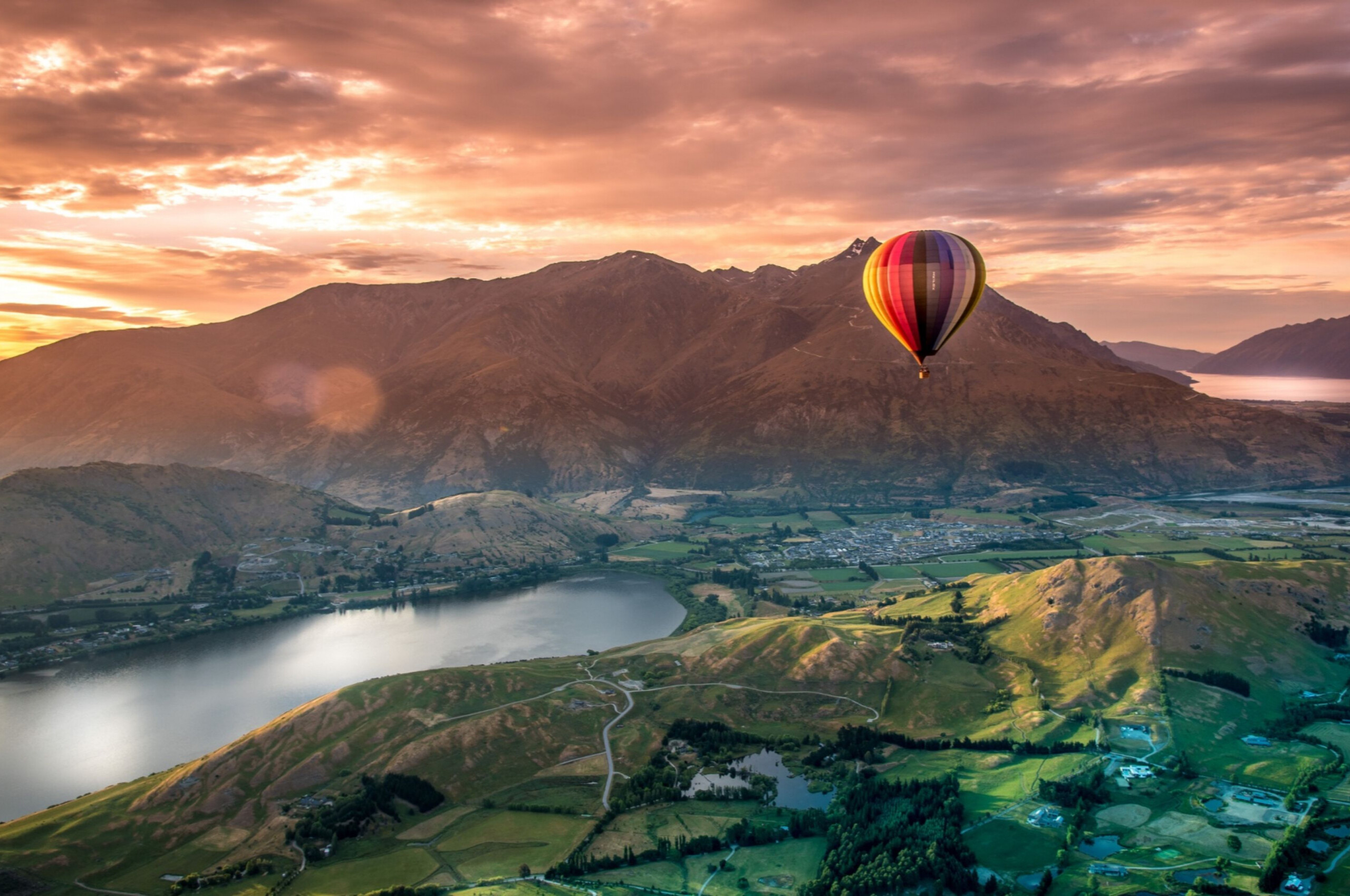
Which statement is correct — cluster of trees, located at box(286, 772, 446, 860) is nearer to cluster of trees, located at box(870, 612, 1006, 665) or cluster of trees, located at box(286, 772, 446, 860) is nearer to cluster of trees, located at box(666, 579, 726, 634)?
cluster of trees, located at box(870, 612, 1006, 665)

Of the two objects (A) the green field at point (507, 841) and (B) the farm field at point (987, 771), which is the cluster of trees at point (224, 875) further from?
(B) the farm field at point (987, 771)

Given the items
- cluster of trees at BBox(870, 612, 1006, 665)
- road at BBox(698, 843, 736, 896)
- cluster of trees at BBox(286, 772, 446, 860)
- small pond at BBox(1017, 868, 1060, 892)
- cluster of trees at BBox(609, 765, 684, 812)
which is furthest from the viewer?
cluster of trees at BBox(870, 612, 1006, 665)

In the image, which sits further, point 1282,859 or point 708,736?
point 708,736

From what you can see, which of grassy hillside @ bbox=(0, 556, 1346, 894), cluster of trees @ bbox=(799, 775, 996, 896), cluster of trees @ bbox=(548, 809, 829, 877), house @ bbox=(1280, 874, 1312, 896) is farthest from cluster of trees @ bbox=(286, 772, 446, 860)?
house @ bbox=(1280, 874, 1312, 896)

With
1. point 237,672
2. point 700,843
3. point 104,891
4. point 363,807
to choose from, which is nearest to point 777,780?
point 700,843

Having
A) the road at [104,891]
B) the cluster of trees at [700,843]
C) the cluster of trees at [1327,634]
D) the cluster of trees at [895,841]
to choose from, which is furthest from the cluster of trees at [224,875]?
the cluster of trees at [1327,634]

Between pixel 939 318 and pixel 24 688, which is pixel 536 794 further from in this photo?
pixel 24 688

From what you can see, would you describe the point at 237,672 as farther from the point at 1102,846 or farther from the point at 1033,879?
the point at 1102,846
